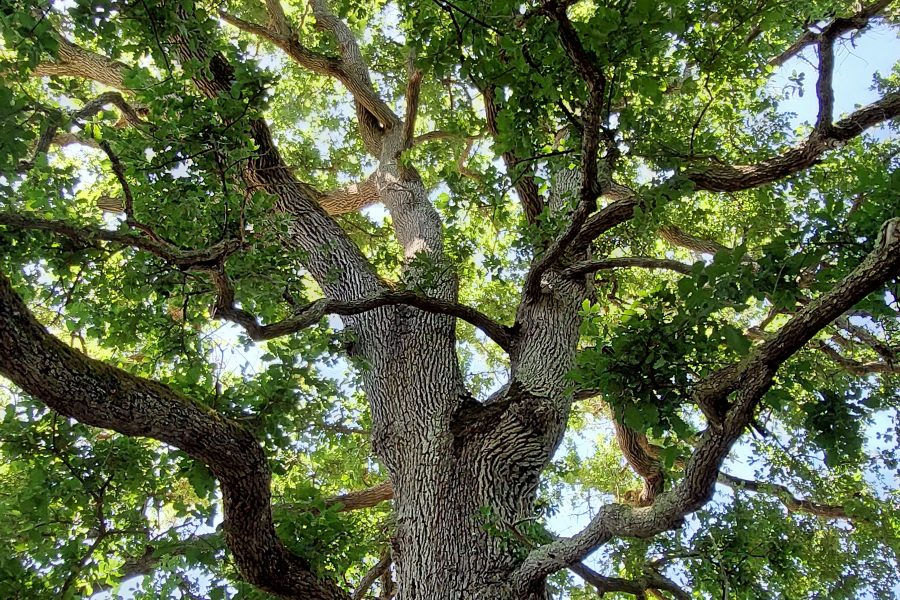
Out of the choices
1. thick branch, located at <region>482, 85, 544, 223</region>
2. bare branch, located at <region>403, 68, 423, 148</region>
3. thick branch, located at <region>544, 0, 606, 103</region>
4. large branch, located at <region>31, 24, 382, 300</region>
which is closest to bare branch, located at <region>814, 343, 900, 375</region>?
thick branch, located at <region>482, 85, 544, 223</region>

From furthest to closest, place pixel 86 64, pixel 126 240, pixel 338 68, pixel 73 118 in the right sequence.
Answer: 1. pixel 338 68
2. pixel 86 64
3. pixel 126 240
4. pixel 73 118

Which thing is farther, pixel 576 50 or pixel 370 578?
pixel 370 578

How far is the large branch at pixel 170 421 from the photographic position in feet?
8.78

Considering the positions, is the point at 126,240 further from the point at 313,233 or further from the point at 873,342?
the point at 873,342

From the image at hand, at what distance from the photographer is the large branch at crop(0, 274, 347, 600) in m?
2.68

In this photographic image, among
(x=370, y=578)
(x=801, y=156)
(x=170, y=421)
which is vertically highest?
(x=801, y=156)

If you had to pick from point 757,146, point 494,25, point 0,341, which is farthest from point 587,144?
point 757,146

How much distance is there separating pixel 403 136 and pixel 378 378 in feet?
10.8

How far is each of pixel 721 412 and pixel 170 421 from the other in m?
2.83

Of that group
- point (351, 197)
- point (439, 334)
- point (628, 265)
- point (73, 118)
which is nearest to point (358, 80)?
point (351, 197)

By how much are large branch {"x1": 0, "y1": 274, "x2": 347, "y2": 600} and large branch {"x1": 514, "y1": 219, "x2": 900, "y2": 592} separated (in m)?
1.49

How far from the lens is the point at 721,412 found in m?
2.74

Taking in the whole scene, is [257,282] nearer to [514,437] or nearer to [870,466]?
[514,437]

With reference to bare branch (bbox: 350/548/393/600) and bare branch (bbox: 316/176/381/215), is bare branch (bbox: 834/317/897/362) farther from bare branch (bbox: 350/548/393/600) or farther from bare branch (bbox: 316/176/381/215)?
bare branch (bbox: 316/176/381/215)
